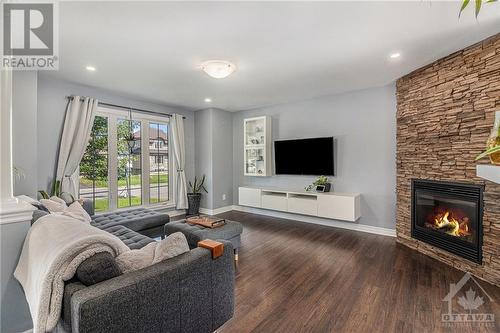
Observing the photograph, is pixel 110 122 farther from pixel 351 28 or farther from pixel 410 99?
pixel 410 99

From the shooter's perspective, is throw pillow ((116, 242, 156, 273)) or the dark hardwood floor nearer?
throw pillow ((116, 242, 156, 273))

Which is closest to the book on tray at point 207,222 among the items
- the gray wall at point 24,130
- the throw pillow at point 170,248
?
the throw pillow at point 170,248

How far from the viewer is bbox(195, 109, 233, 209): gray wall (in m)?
5.62

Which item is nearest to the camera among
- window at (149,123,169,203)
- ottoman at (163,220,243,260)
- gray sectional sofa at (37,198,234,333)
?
gray sectional sofa at (37,198,234,333)

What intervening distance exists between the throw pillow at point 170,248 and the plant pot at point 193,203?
12.5ft

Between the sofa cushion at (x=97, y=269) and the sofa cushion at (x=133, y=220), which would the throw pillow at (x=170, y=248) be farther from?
the sofa cushion at (x=133, y=220)

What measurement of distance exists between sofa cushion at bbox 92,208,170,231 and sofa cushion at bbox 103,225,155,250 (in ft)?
0.55

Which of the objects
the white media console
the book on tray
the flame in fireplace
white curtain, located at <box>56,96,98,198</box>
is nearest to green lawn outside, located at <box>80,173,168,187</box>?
white curtain, located at <box>56,96,98,198</box>

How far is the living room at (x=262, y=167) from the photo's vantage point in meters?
1.54

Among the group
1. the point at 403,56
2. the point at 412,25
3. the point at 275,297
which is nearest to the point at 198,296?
the point at 275,297

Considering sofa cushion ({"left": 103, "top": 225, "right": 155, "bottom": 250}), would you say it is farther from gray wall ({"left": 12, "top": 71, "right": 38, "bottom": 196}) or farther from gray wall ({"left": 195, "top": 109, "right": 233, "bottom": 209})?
gray wall ({"left": 195, "top": 109, "right": 233, "bottom": 209})

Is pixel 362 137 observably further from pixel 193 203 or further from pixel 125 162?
pixel 125 162

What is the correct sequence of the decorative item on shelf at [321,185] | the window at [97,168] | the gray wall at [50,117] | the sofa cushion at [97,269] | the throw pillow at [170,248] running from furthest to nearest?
the decorative item on shelf at [321,185]
the window at [97,168]
the gray wall at [50,117]
the throw pillow at [170,248]
the sofa cushion at [97,269]

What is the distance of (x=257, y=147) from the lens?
5.46 meters
